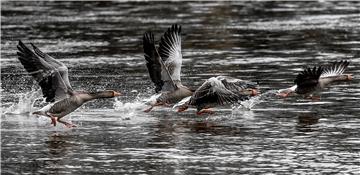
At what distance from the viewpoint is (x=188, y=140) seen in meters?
13.3

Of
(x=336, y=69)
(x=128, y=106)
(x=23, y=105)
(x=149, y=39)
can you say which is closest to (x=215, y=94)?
(x=149, y=39)

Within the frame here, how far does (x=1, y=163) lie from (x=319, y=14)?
23.3 m

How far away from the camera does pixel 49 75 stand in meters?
14.5

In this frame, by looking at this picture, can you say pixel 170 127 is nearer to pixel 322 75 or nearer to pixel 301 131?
pixel 301 131

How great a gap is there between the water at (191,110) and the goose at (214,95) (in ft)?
0.73

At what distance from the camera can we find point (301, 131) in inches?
548

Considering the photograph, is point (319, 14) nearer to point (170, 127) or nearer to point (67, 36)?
point (67, 36)

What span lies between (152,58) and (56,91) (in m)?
1.96

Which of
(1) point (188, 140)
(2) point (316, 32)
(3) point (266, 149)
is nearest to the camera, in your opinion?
(3) point (266, 149)

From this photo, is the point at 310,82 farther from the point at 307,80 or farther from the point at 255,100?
the point at 255,100

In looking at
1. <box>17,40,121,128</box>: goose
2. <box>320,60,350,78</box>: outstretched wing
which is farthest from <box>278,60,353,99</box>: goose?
<box>17,40,121,128</box>: goose

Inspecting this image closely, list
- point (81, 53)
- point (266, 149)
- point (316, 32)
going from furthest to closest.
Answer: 1. point (316, 32)
2. point (81, 53)
3. point (266, 149)

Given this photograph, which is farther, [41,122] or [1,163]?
[41,122]

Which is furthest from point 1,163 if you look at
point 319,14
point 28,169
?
point 319,14
